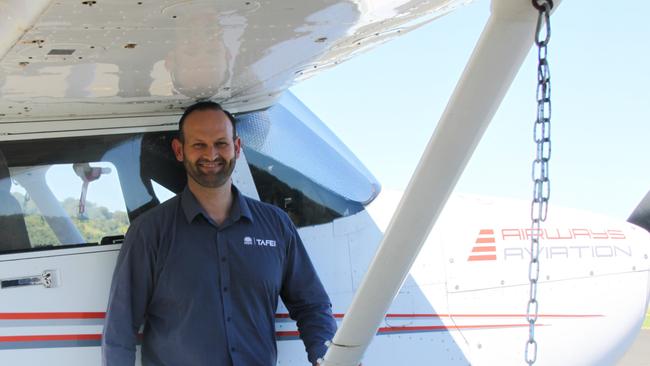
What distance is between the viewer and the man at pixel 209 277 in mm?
3607

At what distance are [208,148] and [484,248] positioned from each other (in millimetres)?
1610

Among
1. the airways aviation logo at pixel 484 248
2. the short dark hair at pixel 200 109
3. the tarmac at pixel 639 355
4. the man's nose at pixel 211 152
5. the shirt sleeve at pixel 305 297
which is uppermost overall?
the short dark hair at pixel 200 109

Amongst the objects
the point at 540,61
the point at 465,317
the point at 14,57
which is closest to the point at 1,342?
the point at 14,57

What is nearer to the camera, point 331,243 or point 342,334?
point 342,334

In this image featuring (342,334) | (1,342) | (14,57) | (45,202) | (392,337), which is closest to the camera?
(14,57)

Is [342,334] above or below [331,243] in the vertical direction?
below

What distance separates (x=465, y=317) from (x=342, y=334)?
147 centimetres

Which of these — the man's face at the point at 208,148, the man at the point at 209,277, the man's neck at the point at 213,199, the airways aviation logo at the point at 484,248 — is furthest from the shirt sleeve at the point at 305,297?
the airways aviation logo at the point at 484,248

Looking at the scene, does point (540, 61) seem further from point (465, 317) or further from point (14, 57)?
point (465, 317)

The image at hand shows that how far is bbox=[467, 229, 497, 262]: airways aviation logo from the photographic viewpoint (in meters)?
4.48

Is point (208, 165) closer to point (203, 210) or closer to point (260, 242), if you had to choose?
point (203, 210)

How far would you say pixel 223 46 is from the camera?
3.08 m

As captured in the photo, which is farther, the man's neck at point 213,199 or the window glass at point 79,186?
the window glass at point 79,186

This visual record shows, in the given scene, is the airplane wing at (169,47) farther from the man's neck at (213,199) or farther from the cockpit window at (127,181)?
the man's neck at (213,199)
